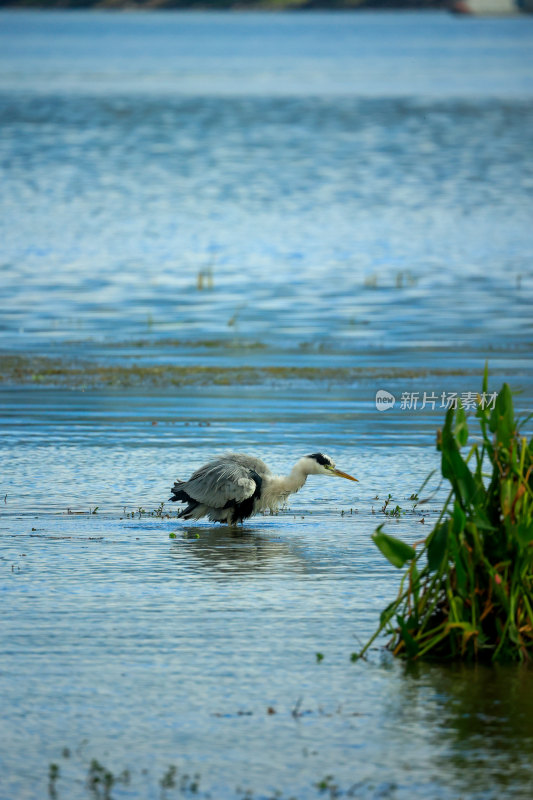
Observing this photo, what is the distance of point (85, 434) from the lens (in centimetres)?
1466

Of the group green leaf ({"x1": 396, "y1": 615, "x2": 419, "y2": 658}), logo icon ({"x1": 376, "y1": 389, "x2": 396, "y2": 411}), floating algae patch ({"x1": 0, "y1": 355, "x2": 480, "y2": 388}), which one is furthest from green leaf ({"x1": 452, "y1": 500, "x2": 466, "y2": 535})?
floating algae patch ({"x1": 0, "y1": 355, "x2": 480, "y2": 388})

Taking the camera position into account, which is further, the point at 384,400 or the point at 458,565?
the point at 384,400

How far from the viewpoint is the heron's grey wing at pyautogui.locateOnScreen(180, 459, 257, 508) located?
1106 cm

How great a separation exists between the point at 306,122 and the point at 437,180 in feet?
67.5

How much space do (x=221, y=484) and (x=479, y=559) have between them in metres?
3.36

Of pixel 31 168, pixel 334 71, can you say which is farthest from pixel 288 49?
pixel 31 168

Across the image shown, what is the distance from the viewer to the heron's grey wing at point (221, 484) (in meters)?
11.1

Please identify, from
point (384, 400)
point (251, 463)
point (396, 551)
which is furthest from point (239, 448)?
point (396, 551)

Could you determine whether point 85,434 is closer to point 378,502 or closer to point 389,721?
point 378,502

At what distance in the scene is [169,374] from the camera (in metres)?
17.9

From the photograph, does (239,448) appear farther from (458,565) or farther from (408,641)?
(458,565)

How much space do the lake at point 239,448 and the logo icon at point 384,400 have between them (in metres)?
0.12

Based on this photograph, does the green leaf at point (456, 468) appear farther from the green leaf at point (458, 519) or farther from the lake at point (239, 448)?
the lake at point (239, 448)

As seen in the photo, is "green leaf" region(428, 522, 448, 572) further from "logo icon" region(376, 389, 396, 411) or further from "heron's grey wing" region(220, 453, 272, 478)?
"logo icon" region(376, 389, 396, 411)
